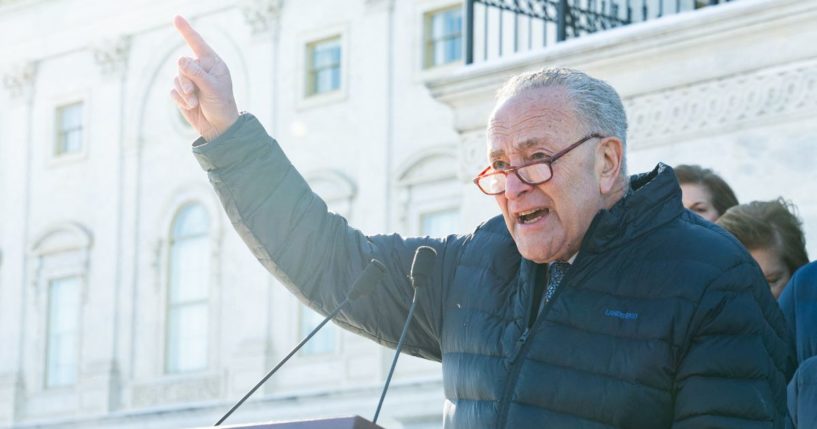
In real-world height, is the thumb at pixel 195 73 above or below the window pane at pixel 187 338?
below

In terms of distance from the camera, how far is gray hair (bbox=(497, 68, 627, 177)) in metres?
3.68

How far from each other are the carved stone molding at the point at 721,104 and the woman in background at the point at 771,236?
3.19 metres

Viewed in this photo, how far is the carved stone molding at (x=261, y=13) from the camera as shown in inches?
988

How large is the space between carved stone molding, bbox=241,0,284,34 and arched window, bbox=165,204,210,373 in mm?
2690

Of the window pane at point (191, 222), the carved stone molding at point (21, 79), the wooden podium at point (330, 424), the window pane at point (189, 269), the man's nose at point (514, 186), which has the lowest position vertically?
the wooden podium at point (330, 424)

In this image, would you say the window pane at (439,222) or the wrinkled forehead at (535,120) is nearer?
the wrinkled forehead at (535,120)

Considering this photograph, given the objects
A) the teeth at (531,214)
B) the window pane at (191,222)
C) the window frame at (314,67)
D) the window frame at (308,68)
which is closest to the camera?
the teeth at (531,214)

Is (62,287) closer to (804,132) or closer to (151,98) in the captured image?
(151,98)

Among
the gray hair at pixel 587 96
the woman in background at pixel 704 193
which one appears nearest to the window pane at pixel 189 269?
the woman in background at pixel 704 193

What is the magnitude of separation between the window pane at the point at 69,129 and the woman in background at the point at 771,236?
75.4 feet

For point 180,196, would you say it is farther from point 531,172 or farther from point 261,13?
point 531,172

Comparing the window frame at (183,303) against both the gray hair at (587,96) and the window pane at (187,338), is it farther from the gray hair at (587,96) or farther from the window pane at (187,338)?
the gray hair at (587,96)

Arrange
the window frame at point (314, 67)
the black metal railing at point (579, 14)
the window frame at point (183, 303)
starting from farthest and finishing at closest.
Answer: the window frame at point (183, 303) < the window frame at point (314, 67) < the black metal railing at point (579, 14)

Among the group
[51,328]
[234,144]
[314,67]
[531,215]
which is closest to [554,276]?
[531,215]
